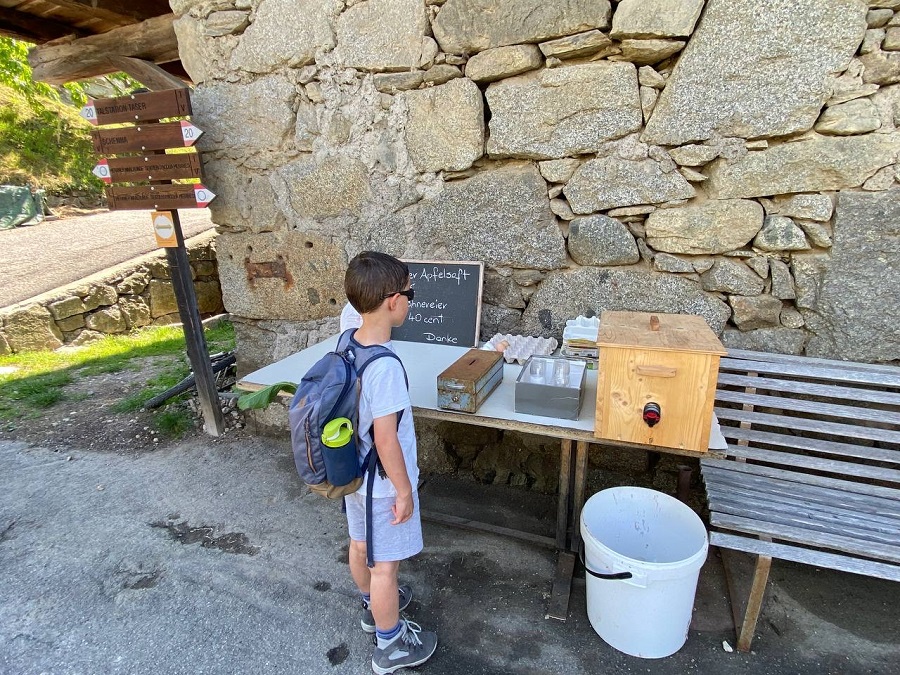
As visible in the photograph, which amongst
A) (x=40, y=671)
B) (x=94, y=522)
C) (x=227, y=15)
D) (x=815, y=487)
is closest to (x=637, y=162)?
(x=815, y=487)

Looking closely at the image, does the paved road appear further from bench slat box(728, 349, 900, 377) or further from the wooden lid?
bench slat box(728, 349, 900, 377)

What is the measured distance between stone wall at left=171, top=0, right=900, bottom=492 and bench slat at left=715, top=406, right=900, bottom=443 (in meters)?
0.40

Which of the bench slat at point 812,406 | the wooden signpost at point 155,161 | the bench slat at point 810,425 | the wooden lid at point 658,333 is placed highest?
the wooden signpost at point 155,161

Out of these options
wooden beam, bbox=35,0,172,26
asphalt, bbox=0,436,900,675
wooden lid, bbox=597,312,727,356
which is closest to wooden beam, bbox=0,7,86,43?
wooden beam, bbox=35,0,172,26

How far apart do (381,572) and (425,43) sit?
8.36 feet

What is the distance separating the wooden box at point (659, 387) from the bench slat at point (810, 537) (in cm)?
38

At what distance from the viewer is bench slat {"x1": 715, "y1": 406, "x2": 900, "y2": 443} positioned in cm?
195

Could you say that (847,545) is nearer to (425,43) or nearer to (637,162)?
(637,162)

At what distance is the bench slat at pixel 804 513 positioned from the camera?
1704 millimetres

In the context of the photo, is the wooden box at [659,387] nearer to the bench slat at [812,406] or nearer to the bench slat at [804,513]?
the bench slat at [804,513]

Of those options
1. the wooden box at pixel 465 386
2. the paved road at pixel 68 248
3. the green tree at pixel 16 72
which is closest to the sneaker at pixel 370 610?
the wooden box at pixel 465 386

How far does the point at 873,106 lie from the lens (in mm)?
A: 1997

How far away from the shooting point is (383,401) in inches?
59.3

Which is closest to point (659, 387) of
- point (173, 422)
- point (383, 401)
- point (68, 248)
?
point (383, 401)
